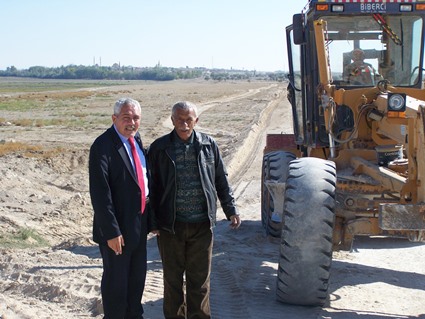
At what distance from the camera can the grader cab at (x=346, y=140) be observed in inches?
252

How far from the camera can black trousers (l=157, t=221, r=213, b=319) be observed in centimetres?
558

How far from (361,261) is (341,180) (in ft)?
5.19

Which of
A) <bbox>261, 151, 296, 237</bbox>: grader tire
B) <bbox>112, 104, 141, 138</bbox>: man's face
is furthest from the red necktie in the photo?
<bbox>261, 151, 296, 237</bbox>: grader tire

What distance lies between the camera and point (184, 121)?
5.45 meters

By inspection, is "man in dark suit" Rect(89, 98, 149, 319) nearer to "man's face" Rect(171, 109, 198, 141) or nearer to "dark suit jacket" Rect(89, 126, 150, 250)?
"dark suit jacket" Rect(89, 126, 150, 250)

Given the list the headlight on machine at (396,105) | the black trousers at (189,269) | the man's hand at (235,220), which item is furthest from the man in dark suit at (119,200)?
the headlight on machine at (396,105)

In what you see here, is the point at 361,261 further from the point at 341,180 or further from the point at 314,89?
the point at 314,89

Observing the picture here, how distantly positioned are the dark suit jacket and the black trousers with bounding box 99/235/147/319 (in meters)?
0.12

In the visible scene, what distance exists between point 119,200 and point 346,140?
3.47 metres

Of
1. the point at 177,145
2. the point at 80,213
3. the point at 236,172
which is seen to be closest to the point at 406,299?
the point at 177,145

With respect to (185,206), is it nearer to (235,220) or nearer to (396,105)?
(235,220)

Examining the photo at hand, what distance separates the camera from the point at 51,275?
24.4ft

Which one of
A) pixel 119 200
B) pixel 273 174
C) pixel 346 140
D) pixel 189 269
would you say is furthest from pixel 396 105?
pixel 119 200

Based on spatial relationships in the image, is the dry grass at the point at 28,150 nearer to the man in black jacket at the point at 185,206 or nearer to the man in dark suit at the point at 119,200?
the man in black jacket at the point at 185,206
